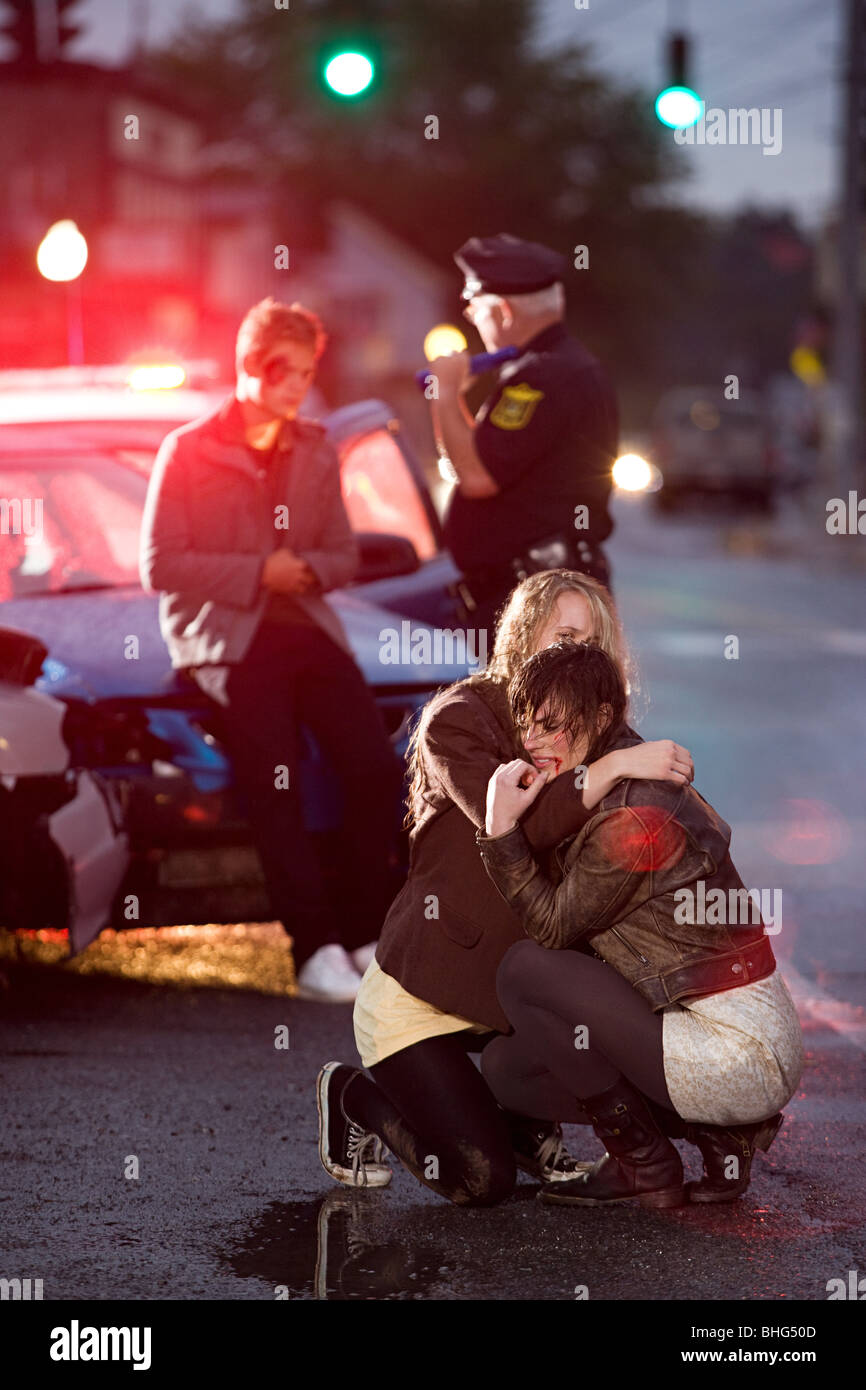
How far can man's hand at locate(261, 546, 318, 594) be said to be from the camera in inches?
242

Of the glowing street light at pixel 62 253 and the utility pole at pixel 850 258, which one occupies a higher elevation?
the utility pole at pixel 850 258

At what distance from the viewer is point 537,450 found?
21.0 feet

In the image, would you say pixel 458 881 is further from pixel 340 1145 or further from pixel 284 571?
pixel 284 571

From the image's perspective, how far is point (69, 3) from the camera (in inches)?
550

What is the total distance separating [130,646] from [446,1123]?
7.68 feet

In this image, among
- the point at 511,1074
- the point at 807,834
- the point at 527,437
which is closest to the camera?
the point at 511,1074

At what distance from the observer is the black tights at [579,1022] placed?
13.8 ft

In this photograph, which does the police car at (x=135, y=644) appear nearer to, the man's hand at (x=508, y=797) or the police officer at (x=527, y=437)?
the police officer at (x=527, y=437)

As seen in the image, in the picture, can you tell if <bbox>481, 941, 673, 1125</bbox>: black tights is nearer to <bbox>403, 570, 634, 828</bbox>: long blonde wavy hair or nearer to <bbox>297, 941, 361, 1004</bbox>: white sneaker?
<bbox>403, 570, 634, 828</bbox>: long blonde wavy hair

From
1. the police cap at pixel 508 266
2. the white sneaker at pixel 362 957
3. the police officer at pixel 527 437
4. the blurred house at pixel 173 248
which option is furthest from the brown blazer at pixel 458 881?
the blurred house at pixel 173 248

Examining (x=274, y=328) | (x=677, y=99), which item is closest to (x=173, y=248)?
(x=677, y=99)

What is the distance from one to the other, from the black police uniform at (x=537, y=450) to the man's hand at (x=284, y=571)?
0.63m

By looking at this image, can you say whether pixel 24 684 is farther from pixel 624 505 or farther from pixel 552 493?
pixel 624 505
